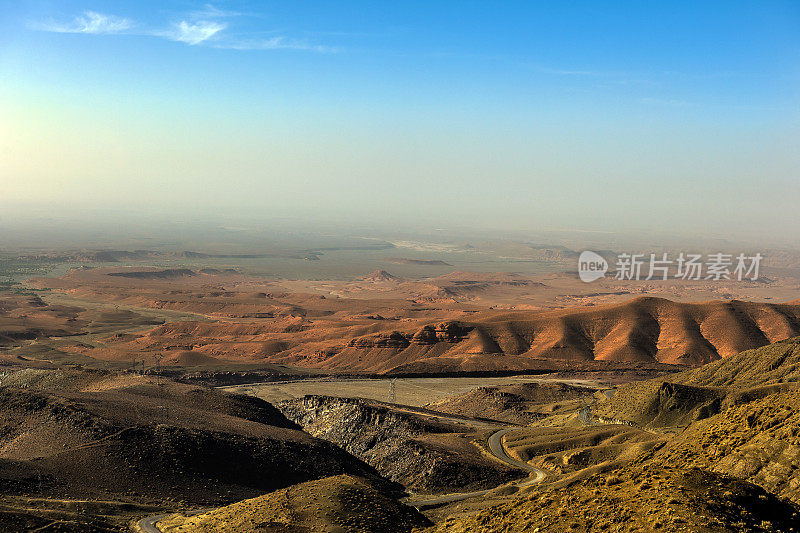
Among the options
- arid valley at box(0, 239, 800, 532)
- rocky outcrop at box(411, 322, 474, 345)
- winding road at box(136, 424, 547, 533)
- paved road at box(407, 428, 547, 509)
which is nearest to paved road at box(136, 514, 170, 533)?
winding road at box(136, 424, 547, 533)

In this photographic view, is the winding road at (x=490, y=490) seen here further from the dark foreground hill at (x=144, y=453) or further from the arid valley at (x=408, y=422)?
the dark foreground hill at (x=144, y=453)

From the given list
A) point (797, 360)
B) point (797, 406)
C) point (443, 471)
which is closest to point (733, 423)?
point (797, 406)

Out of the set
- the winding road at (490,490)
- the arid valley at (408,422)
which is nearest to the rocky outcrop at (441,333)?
the arid valley at (408,422)

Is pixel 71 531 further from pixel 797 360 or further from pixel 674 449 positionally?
pixel 797 360

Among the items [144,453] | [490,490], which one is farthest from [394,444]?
[144,453]

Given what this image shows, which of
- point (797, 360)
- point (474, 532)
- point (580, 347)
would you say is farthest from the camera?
point (580, 347)

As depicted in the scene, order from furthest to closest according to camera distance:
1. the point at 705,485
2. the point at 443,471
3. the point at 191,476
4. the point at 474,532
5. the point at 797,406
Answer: the point at 443,471
the point at 191,476
the point at 797,406
the point at 474,532
the point at 705,485

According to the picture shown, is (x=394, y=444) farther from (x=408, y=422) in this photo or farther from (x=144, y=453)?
(x=144, y=453)

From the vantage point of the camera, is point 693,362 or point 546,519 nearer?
point 546,519

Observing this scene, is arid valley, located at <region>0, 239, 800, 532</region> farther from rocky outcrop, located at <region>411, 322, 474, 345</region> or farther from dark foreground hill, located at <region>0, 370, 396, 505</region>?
rocky outcrop, located at <region>411, 322, 474, 345</region>
